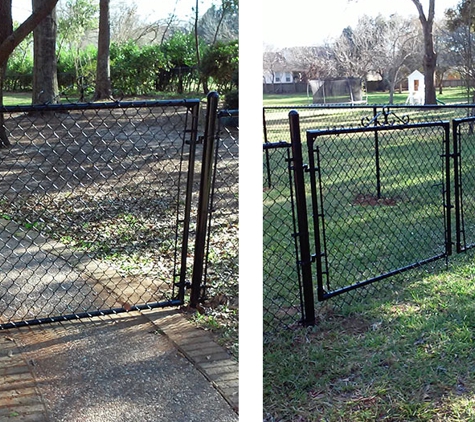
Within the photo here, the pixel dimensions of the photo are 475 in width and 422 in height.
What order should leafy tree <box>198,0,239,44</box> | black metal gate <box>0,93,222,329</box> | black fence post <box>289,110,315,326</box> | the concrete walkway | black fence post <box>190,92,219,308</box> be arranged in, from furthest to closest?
leafy tree <box>198,0,239,44</box> → black metal gate <box>0,93,222,329</box> → black fence post <box>190,92,219,308</box> → black fence post <box>289,110,315,326</box> → the concrete walkway

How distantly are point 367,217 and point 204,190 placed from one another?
1631 mm

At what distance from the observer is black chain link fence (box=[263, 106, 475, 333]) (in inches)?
89.0

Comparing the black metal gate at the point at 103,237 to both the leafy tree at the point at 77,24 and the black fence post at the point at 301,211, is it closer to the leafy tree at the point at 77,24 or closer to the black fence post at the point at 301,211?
the black fence post at the point at 301,211

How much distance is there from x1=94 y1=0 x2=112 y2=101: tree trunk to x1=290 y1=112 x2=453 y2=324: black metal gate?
128 cm

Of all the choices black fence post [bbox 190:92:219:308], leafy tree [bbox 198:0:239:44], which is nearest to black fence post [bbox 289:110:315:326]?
black fence post [bbox 190:92:219:308]

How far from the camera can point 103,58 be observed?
374 cm

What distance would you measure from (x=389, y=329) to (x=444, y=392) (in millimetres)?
371

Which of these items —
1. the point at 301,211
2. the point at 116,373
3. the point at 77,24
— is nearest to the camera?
the point at 116,373

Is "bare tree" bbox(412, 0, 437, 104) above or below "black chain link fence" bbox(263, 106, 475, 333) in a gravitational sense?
above

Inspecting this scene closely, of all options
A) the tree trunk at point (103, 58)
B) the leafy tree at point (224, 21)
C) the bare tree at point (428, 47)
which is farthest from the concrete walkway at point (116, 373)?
the tree trunk at point (103, 58)

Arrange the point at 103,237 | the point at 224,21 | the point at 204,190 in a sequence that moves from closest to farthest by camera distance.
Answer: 1. the point at 204,190
2. the point at 224,21
3. the point at 103,237

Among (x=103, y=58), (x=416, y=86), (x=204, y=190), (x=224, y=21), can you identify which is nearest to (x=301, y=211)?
(x=204, y=190)

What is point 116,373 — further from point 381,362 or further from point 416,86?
point 416,86

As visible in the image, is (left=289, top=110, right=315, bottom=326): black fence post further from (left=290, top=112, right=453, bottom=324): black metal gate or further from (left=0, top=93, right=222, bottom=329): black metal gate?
(left=0, top=93, right=222, bottom=329): black metal gate
